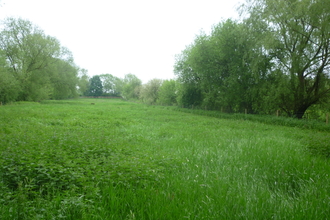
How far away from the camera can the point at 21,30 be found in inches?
1462

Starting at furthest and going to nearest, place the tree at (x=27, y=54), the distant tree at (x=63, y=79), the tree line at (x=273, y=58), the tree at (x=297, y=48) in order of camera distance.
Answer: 1. the distant tree at (x=63, y=79)
2. the tree at (x=27, y=54)
3. the tree line at (x=273, y=58)
4. the tree at (x=297, y=48)

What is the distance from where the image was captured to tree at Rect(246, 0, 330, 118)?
52.5 ft

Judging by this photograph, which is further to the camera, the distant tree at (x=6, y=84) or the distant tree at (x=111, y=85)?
the distant tree at (x=111, y=85)

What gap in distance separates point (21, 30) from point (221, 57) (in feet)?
124

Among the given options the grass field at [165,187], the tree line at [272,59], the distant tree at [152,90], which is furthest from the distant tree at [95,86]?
the grass field at [165,187]

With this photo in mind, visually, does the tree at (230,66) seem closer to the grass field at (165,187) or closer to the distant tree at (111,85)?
the grass field at (165,187)

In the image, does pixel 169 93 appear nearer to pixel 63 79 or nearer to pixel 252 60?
pixel 63 79

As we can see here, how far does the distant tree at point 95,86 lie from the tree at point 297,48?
13128 centimetres

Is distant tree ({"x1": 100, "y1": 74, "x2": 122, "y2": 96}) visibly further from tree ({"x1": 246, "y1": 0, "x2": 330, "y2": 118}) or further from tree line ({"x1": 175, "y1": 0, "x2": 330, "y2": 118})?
tree ({"x1": 246, "y1": 0, "x2": 330, "y2": 118})

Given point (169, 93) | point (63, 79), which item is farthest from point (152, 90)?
point (63, 79)

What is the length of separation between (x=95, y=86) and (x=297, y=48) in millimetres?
135692

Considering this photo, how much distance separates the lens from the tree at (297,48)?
52.5ft

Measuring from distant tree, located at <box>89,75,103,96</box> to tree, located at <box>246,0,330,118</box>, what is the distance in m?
131

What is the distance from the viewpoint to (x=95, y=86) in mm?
137875
